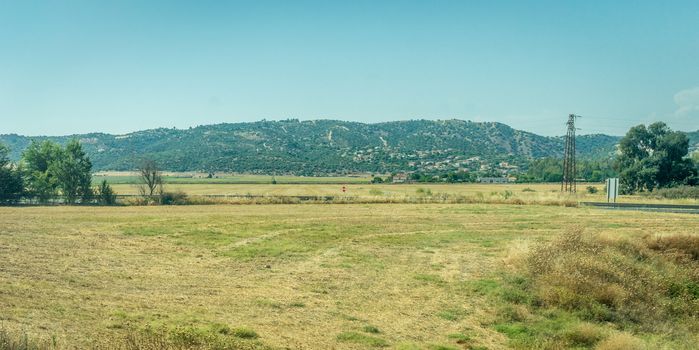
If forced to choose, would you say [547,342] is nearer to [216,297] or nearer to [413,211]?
[216,297]

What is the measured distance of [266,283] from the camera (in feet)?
62.6

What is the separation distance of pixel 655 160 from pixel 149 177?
73.6 metres

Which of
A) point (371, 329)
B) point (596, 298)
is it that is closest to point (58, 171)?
point (371, 329)

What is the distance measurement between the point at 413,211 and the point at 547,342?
1598 inches

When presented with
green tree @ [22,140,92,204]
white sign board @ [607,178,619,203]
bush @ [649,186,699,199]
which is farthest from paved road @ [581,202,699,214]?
green tree @ [22,140,92,204]

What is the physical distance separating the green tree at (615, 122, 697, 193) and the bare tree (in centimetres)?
6958

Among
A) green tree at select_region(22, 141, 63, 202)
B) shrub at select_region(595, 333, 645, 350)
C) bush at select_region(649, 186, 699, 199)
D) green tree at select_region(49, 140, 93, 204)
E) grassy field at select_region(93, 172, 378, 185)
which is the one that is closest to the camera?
shrub at select_region(595, 333, 645, 350)

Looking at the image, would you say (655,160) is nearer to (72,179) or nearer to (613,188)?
(613,188)

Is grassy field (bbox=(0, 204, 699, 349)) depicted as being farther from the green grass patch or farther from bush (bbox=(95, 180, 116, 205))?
bush (bbox=(95, 180, 116, 205))

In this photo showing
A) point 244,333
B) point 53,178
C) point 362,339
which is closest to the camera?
point 244,333

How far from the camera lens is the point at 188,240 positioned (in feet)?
101

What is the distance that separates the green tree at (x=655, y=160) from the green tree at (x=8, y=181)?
285 feet

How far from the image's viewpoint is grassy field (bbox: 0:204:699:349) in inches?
520

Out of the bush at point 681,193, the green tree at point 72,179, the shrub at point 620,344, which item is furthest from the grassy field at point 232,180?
the shrub at point 620,344
